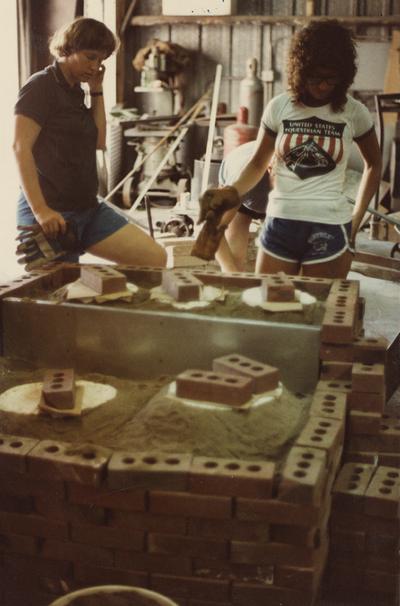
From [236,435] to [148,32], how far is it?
33.6ft

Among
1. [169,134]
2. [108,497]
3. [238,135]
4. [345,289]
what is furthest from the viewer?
[169,134]

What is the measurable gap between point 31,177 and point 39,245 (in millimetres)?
295

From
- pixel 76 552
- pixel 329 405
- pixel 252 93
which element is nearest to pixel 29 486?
pixel 76 552

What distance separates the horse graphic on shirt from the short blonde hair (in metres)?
0.86

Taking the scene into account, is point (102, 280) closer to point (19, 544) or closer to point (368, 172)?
point (19, 544)

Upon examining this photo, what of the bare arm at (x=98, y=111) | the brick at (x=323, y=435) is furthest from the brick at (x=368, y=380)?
the bare arm at (x=98, y=111)

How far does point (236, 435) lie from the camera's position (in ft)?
7.09

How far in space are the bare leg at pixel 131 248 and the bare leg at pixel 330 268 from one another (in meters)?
0.67

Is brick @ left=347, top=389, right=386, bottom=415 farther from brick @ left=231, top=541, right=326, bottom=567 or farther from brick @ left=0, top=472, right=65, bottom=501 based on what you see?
brick @ left=0, top=472, right=65, bottom=501

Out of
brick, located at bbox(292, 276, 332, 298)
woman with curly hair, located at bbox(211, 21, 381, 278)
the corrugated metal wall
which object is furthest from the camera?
the corrugated metal wall

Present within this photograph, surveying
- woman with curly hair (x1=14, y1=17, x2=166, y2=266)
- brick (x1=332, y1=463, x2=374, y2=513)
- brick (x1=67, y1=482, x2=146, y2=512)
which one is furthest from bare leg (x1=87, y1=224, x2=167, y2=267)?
brick (x1=67, y1=482, x2=146, y2=512)

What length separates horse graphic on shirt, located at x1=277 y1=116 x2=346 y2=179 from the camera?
11.3 feet

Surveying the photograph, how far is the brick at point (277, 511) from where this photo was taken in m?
1.88

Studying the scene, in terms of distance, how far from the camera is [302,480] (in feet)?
6.09
